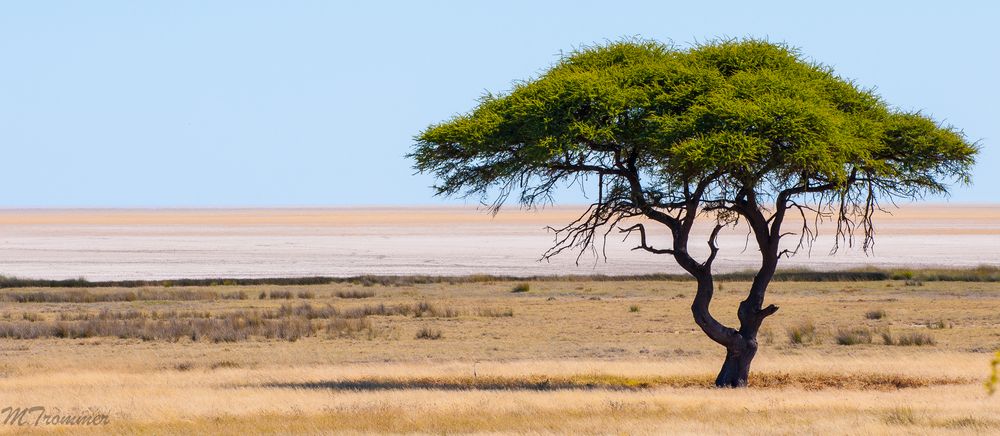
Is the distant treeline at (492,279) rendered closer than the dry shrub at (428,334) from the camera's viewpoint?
No

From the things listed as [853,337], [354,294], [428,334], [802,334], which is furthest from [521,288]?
[853,337]

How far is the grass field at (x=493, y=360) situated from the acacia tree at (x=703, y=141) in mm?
3174

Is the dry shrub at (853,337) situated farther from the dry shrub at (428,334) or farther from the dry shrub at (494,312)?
the dry shrub at (494,312)

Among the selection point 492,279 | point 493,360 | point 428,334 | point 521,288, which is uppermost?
point 492,279

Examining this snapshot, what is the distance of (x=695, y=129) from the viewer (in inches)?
826

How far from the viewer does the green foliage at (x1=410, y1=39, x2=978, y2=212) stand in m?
20.9

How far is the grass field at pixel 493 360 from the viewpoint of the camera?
709 inches

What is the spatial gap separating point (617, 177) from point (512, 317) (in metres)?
18.5

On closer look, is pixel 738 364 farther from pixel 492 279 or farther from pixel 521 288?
pixel 492 279

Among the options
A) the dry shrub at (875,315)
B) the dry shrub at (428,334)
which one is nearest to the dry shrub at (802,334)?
the dry shrub at (875,315)

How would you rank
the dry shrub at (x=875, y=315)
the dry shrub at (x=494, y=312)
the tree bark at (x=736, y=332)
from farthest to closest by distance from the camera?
the dry shrub at (x=494, y=312)
the dry shrub at (x=875, y=315)
the tree bark at (x=736, y=332)

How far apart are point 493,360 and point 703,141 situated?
35.5ft

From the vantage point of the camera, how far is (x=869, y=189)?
922 inches

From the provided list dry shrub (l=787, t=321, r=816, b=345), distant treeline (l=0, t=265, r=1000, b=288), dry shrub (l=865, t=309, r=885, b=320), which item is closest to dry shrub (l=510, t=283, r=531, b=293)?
distant treeline (l=0, t=265, r=1000, b=288)
